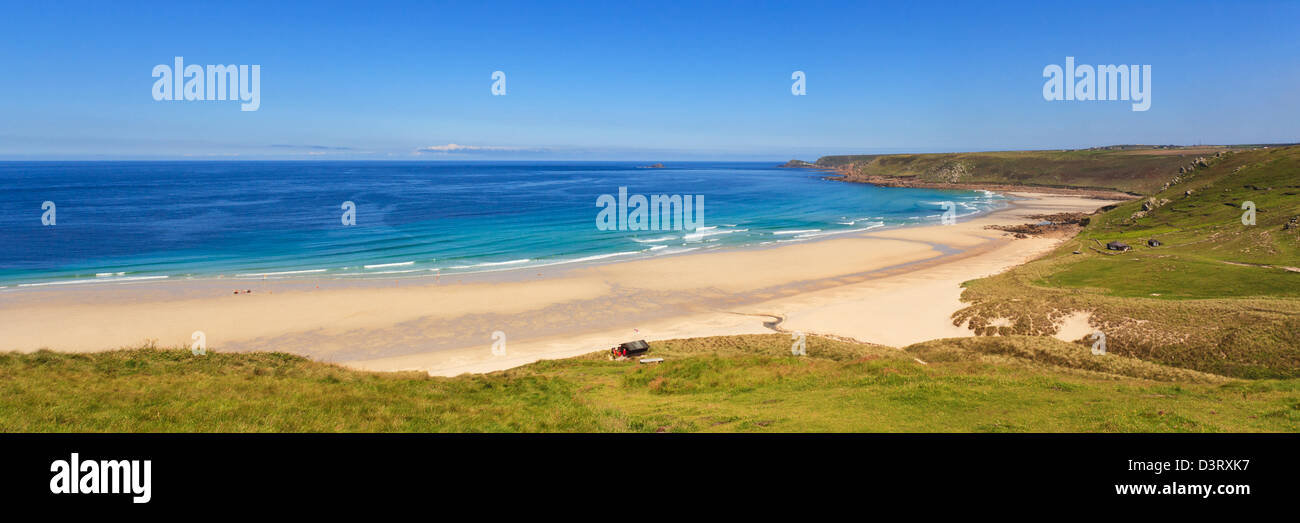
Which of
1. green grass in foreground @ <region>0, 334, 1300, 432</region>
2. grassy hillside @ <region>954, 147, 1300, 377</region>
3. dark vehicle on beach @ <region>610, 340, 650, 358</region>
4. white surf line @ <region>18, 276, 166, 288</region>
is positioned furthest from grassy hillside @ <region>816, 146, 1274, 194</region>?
white surf line @ <region>18, 276, 166, 288</region>

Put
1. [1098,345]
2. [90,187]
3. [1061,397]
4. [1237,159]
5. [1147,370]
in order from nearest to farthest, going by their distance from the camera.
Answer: [1061,397] < [1147,370] < [1098,345] < [1237,159] < [90,187]

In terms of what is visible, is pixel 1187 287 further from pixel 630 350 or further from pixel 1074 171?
pixel 1074 171

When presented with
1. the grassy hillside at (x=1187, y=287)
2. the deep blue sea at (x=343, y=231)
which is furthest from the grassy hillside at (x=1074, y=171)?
the grassy hillside at (x=1187, y=287)

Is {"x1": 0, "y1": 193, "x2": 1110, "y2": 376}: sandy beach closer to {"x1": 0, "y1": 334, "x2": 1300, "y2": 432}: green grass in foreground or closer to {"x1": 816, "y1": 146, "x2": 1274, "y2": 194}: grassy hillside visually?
{"x1": 0, "y1": 334, "x2": 1300, "y2": 432}: green grass in foreground

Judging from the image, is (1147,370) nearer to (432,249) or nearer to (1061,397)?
(1061,397)

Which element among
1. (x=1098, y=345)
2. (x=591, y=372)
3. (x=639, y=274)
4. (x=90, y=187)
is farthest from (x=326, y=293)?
(x=90, y=187)

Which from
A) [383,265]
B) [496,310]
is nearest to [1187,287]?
[496,310]
